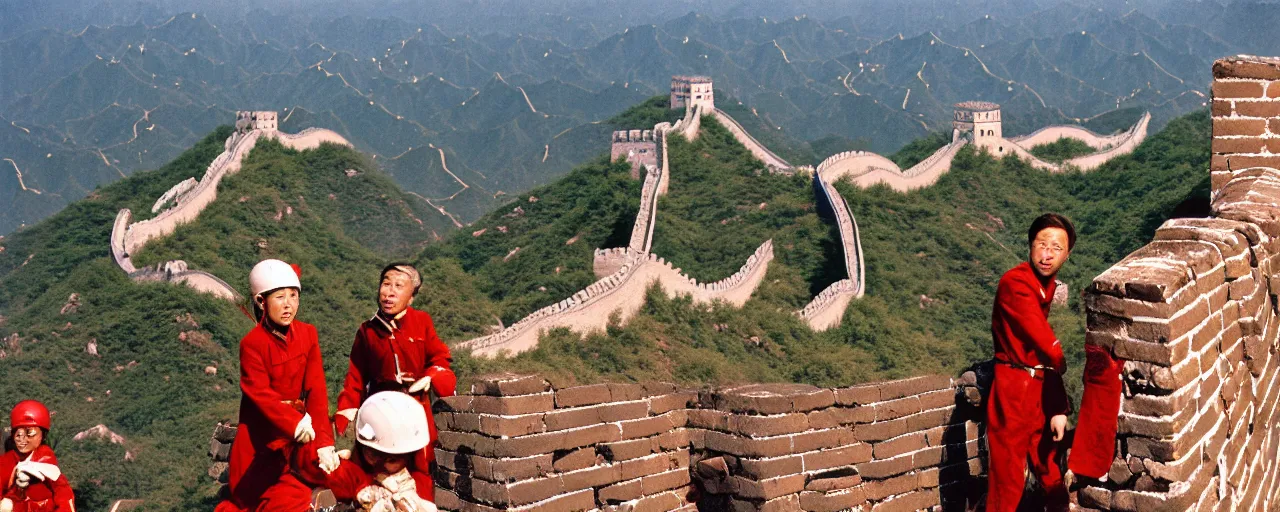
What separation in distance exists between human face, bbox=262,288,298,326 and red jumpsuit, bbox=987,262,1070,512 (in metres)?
2.75

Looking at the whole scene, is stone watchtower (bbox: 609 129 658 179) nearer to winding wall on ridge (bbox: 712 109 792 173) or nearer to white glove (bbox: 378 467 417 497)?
winding wall on ridge (bbox: 712 109 792 173)

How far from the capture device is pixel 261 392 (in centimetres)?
711

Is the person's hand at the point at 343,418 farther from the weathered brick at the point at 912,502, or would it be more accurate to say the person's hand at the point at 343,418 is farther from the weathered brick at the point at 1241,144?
the weathered brick at the point at 1241,144

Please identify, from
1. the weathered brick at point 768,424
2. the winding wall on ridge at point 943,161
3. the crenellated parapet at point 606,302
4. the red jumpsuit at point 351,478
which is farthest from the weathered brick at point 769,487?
the winding wall on ridge at point 943,161

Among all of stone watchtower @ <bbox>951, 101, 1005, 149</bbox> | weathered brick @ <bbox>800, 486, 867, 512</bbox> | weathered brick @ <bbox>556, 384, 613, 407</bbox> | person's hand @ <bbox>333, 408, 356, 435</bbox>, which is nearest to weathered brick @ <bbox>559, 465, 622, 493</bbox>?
weathered brick @ <bbox>556, 384, 613, 407</bbox>

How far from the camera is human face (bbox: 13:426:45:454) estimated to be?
26.6 feet

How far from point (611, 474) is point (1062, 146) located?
5068cm

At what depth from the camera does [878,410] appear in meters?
7.62

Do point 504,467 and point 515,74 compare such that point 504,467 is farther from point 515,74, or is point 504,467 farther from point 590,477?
point 515,74

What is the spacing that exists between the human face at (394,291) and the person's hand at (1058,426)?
8.77 feet

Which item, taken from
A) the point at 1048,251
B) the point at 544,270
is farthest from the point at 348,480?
the point at 544,270

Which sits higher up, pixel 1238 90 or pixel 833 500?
pixel 1238 90

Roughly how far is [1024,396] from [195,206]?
4318 centimetres

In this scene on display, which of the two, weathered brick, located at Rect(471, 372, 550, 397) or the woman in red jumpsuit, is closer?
weathered brick, located at Rect(471, 372, 550, 397)
